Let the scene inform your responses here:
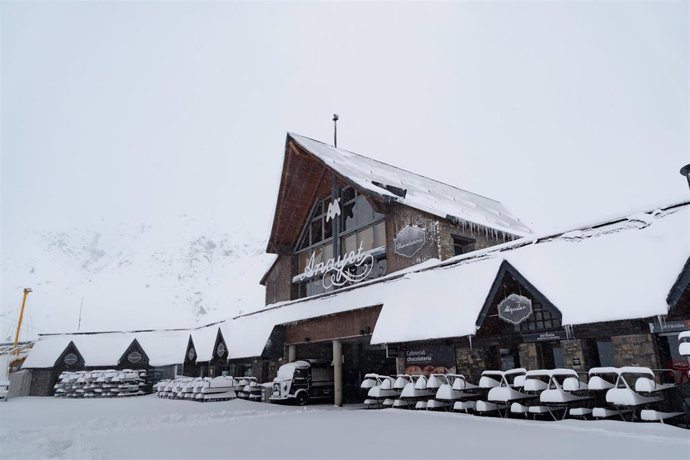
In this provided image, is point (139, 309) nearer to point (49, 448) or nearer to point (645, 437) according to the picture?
point (49, 448)

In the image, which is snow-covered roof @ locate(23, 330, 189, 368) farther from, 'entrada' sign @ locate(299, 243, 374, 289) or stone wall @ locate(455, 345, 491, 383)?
stone wall @ locate(455, 345, 491, 383)

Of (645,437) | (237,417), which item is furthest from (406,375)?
(645,437)

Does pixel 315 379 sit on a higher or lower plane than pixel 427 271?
lower

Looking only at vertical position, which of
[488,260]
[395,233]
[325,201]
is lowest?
[488,260]

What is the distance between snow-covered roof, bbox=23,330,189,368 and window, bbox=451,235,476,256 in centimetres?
2402

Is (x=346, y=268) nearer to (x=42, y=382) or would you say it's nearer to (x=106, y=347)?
(x=106, y=347)

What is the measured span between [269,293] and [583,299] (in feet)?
63.1

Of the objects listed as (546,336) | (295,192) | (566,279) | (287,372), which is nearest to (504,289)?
(546,336)

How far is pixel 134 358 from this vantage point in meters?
32.7

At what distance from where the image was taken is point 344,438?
8664 millimetres

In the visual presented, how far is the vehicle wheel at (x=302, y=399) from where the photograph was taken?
18.3 meters

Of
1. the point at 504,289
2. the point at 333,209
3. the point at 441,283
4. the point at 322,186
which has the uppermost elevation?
the point at 322,186

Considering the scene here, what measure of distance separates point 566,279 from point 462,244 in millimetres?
8080

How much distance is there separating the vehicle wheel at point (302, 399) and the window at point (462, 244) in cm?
860
